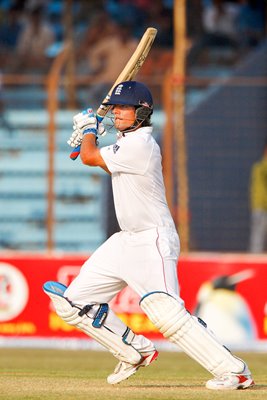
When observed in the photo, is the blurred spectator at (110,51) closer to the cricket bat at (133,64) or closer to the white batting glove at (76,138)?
the cricket bat at (133,64)

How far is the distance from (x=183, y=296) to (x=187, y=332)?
277 inches

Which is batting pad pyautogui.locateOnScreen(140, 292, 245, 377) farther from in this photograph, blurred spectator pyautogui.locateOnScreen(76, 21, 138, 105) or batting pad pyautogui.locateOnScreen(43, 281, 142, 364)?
blurred spectator pyautogui.locateOnScreen(76, 21, 138, 105)

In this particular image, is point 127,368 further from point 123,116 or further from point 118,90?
point 118,90

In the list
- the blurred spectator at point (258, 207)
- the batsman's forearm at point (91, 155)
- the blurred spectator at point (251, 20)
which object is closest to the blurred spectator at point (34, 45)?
the blurred spectator at point (251, 20)

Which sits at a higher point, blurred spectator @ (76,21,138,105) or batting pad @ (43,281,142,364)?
blurred spectator @ (76,21,138,105)

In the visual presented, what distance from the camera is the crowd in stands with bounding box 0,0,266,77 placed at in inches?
774

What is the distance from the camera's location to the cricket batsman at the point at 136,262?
8227 millimetres

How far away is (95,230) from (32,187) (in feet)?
3.66

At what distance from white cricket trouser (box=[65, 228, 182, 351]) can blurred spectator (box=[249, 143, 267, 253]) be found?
8.42 m

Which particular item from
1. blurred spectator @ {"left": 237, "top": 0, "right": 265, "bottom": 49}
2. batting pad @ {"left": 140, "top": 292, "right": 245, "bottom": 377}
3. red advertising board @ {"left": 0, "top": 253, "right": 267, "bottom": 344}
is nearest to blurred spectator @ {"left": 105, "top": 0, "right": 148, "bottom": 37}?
blurred spectator @ {"left": 237, "top": 0, "right": 265, "bottom": 49}

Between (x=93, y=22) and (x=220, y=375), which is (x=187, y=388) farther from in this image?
(x=93, y=22)

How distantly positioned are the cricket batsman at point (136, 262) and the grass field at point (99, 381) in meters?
0.27

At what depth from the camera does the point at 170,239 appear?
8469mm

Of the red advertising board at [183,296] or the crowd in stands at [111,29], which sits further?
the crowd in stands at [111,29]
